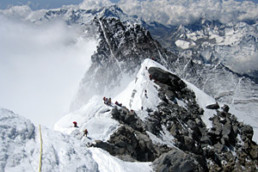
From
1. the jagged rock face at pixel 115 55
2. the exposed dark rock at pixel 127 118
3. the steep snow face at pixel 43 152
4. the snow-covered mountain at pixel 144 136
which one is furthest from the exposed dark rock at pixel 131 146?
the jagged rock face at pixel 115 55

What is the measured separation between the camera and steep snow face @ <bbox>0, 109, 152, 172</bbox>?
41.4 ft

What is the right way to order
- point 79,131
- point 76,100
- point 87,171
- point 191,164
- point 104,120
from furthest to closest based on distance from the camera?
point 76,100 < point 104,120 < point 79,131 < point 191,164 < point 87,171

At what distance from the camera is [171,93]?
5075 centimetres

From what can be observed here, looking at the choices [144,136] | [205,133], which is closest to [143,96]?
[144,136]

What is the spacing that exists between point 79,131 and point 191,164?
1441 cm

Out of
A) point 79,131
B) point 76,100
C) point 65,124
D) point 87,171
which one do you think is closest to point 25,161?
point 87,171

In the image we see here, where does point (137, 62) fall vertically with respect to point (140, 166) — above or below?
above

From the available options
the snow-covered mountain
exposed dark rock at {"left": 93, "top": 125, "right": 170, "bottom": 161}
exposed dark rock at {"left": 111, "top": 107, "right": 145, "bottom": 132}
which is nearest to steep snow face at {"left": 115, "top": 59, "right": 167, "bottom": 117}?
the snow-covered mountain

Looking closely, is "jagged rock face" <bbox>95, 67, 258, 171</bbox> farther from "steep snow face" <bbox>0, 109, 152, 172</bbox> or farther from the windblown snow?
"steep snow face" <bbox>0, 109, 152, 172</bbox>

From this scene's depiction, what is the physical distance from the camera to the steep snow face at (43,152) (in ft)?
41.4

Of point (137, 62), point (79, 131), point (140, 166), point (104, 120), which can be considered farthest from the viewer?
point (137, 62)

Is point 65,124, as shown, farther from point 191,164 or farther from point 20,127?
point 191,164

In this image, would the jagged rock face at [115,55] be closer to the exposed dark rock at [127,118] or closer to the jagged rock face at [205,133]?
the jagged rock face at [205,133]

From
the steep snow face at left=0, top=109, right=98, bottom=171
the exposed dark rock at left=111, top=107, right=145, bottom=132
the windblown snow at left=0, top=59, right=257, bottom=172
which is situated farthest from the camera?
the exposed dark rock at left=111, top=107, right=145, bottom=132
